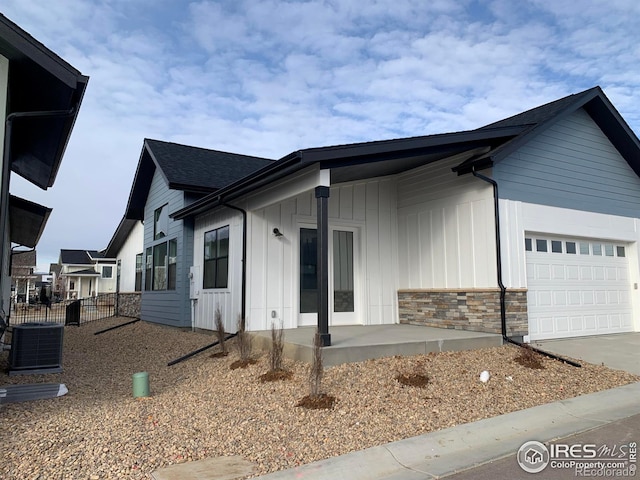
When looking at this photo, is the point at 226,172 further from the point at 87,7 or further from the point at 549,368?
the point at 549,368

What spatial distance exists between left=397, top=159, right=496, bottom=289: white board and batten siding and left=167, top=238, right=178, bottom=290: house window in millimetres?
6494

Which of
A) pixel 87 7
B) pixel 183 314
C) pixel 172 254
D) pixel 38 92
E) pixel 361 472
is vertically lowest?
pixel 361 472

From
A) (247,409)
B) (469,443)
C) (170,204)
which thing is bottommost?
(469,443)

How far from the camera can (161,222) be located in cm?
1434

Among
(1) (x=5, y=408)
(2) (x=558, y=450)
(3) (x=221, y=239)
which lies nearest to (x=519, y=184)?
(2) (x=558, y=450)

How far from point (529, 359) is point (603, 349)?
2417mm

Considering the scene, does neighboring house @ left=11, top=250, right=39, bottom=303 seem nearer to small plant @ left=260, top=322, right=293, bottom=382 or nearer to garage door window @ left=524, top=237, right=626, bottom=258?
small plant @ left=260, top=322, right=293, bottom=382

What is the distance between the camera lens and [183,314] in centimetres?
1213

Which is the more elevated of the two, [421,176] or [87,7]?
[87,7]

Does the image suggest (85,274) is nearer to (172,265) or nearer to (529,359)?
(172,265)

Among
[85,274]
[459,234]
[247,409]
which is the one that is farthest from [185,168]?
A: [85,274]

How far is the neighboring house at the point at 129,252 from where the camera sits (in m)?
18.2

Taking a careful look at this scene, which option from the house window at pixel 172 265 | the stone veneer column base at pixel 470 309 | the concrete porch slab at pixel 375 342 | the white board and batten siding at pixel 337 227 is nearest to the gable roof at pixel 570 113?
the white board and batten siding at pixel 337 227

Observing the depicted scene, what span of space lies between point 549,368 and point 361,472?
4368 millimetres
